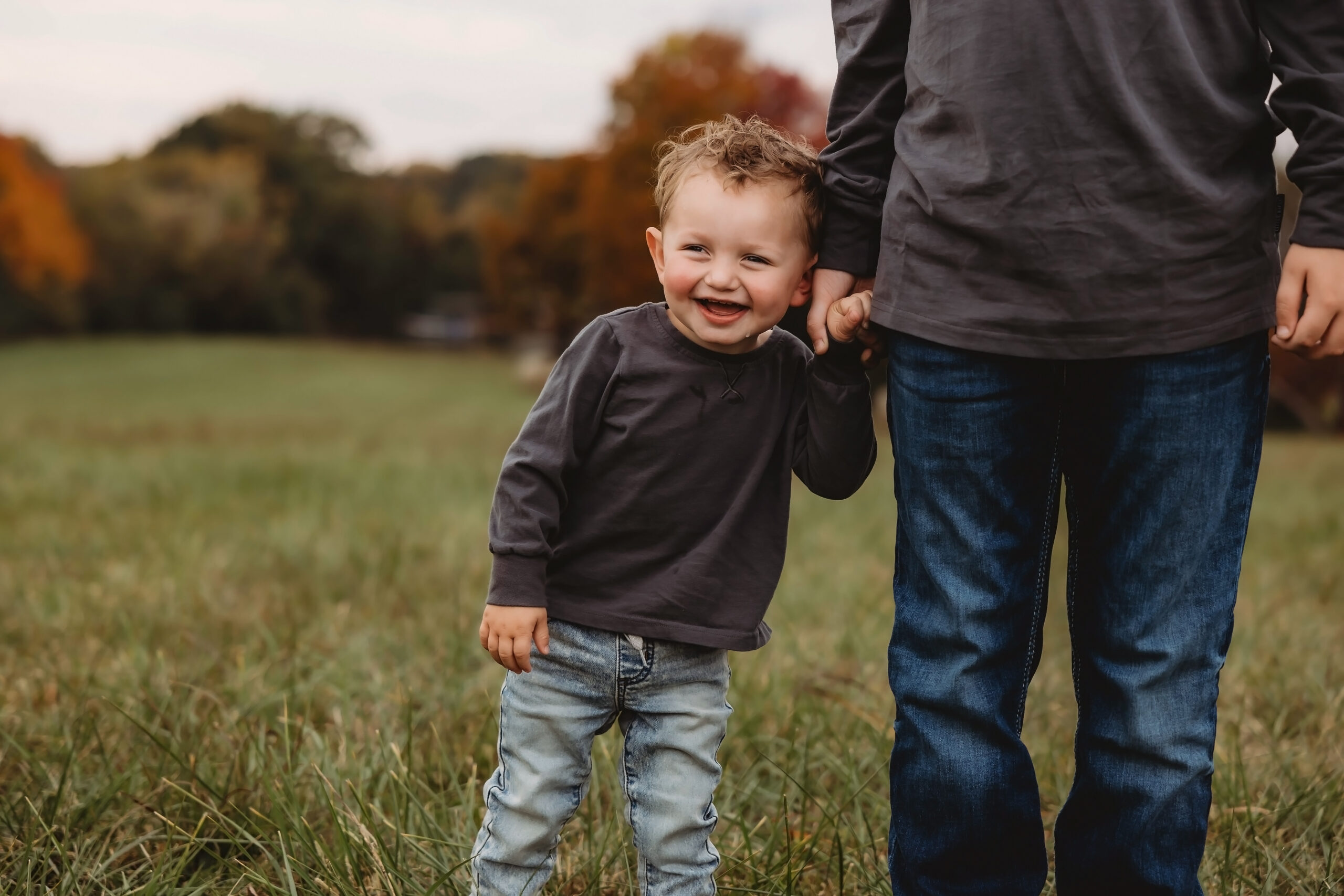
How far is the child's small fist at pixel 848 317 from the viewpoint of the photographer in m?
1.60

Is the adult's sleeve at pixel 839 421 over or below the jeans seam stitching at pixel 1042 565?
over

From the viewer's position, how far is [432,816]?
6.43ft

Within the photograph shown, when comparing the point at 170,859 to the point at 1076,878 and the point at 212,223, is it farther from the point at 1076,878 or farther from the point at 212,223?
the point at 212,223

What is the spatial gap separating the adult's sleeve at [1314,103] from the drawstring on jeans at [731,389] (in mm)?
764

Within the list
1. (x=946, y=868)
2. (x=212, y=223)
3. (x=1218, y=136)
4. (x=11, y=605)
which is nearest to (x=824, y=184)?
(x=1218, y=136)

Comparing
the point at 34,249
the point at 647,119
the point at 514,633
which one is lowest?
the point at 514,633

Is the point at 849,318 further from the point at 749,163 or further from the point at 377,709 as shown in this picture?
the point at 377,709

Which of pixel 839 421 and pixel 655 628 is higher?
pixel 839 421

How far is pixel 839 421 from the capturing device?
163cm

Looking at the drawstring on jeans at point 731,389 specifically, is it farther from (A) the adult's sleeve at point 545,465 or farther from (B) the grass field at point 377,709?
(B) the grass field at point 377,709

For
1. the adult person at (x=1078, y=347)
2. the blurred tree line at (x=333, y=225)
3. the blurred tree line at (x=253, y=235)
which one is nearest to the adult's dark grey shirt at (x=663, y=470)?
the adult person at (x=1078, y=347)

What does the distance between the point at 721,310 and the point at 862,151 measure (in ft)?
1.07

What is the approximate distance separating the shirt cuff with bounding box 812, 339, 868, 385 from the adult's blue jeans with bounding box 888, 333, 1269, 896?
0.17 feet

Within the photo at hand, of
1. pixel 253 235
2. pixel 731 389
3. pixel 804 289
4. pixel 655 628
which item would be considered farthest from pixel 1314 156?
pixel 253 235
